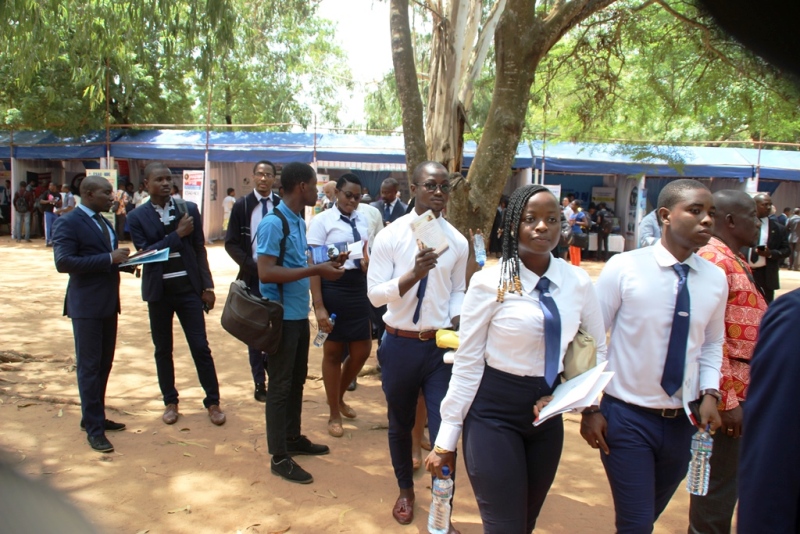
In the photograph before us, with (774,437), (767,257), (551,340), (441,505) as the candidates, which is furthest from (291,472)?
(767,257)

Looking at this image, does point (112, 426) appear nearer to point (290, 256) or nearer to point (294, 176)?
point (290, 256)

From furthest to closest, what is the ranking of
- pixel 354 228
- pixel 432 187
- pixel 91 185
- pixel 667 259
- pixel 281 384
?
pixel 354 228
pixel 91 185
pixel 281 384
pixel 432 187
pixel 667 259

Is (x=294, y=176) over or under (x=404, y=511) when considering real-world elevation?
over

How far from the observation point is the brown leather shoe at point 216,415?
507cm

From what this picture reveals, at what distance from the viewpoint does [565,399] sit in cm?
241

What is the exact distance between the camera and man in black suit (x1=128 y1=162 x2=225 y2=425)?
194 inches

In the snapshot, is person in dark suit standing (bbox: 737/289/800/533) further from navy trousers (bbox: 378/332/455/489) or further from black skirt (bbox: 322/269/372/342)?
black skirt (bbox: 322/269/372/342)

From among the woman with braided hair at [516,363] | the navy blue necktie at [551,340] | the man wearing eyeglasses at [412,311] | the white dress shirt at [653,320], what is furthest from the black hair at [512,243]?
the man wearing eyeglasses at [412,311]

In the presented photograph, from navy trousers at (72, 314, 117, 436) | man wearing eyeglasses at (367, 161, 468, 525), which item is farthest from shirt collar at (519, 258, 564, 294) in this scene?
navy trousers at (72, 314, 117, 436)

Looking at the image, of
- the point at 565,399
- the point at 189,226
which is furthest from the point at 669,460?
the point at 189,226

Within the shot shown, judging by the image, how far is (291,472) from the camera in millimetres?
4113

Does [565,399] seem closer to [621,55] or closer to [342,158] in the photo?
[621,55]

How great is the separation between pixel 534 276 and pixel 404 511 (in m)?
1.79

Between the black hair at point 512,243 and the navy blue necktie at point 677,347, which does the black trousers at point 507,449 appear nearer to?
the black hair at point 512,243
